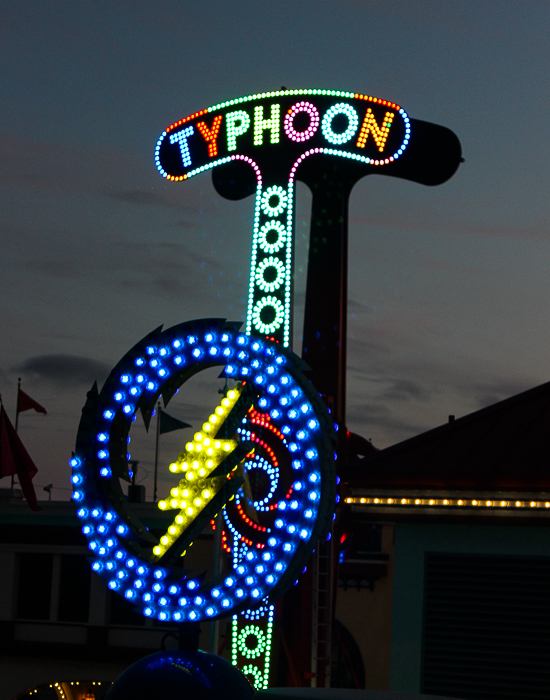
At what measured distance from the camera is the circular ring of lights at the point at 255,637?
14.8 m

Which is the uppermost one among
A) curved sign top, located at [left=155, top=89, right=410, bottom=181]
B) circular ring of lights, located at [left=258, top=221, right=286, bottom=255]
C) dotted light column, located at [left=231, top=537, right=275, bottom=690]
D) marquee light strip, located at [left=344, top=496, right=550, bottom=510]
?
curved sign top, located at [left=155, top=89, right=410, bottom=181]

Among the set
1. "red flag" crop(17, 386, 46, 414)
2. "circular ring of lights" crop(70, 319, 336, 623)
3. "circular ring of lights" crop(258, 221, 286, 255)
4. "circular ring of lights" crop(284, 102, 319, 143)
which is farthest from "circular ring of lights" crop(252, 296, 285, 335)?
"red flag" crop(17, 386, 46, 414)

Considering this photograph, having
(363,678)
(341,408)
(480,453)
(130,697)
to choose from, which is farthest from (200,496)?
(363,678)

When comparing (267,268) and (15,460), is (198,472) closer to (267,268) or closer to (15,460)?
(267,268)

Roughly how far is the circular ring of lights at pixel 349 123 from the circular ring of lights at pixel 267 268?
2.41 meters

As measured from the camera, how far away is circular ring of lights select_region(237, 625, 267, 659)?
48.4ft

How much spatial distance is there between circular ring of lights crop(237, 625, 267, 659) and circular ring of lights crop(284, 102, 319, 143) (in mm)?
8350

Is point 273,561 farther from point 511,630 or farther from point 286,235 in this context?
point 286,235

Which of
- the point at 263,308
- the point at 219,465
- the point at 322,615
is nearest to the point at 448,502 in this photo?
the point at 322,615

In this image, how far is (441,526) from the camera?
14.1 m

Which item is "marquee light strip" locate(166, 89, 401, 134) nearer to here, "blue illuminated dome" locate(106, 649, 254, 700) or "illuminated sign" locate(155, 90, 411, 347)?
"illuminated sign" locate(155, 90, 411, 347)

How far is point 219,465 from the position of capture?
8234 millimetres

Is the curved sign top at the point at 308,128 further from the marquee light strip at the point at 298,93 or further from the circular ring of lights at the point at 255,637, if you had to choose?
the circular ring of lights at the point at 255,637

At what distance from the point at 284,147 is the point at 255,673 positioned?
8889mm
